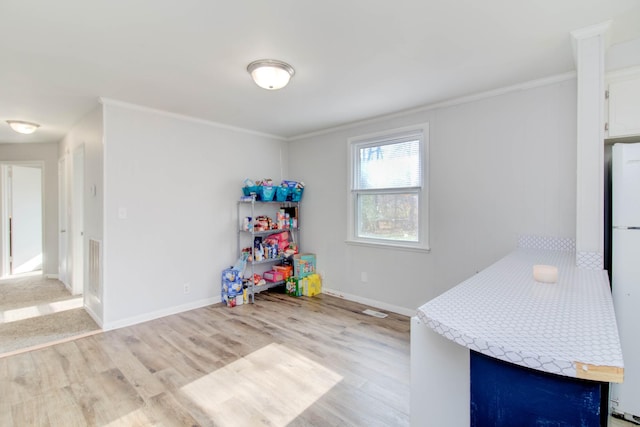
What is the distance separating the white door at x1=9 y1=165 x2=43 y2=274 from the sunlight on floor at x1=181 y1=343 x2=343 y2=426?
5786 mm

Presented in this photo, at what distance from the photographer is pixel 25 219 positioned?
575 cm

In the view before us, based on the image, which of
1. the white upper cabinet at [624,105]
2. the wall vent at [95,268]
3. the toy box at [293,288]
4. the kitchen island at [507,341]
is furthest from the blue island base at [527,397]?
the wall vent at [95,268]

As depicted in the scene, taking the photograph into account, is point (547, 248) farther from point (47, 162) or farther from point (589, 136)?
point (47, 162)

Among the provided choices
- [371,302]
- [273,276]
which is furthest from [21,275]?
[371,302]

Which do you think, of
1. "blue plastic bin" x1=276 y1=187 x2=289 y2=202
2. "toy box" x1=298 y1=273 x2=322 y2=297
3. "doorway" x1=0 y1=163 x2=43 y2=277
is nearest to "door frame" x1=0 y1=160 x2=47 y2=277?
"doorway" x1=0 y1=163 x2=43 y2=277

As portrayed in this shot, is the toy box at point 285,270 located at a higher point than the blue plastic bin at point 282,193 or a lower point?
lower

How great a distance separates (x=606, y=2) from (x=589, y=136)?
718mm

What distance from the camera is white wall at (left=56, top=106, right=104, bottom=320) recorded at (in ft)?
10.5

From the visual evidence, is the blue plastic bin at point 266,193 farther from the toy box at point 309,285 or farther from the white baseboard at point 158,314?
the white baseboard at point 158,314

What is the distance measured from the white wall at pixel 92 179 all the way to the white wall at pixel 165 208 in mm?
168

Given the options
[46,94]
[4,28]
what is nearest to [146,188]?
[46,94]

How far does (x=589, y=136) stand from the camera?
1907mm

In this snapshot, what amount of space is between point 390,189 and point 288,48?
209 cm

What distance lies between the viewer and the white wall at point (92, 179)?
3211 mm
